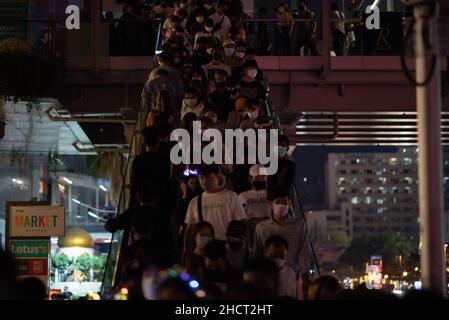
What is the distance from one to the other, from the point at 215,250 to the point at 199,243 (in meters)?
0.79

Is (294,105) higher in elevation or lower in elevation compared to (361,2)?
lower

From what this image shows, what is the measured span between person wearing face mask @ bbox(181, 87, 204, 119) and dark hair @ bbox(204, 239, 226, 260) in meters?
5.85

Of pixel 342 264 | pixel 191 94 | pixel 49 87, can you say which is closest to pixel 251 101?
pixel 191 94

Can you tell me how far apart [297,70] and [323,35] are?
1.02 m

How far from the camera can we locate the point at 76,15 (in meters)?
26.8

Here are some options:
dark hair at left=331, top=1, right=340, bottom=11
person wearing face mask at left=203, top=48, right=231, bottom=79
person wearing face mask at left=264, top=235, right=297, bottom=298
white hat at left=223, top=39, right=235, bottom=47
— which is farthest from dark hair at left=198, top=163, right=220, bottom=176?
dark hair at left=331, top=1, right=340, bottom=11

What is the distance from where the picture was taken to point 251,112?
1571cm

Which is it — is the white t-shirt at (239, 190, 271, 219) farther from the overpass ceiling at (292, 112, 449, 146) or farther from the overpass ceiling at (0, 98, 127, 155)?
the overpass ceiling at (0, 98, 127, 155)

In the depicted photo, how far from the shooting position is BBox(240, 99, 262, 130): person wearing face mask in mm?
15498

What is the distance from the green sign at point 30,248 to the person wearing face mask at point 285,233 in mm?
8492

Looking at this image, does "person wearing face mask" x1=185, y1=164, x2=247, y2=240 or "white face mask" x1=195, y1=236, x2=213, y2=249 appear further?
"person wearing face mask" x1=185, y1=164, x2=247, y2=240

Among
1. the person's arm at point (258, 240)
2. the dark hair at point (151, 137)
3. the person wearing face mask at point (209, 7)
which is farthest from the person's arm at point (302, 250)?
the person wearing face mask at point (209, 7)
